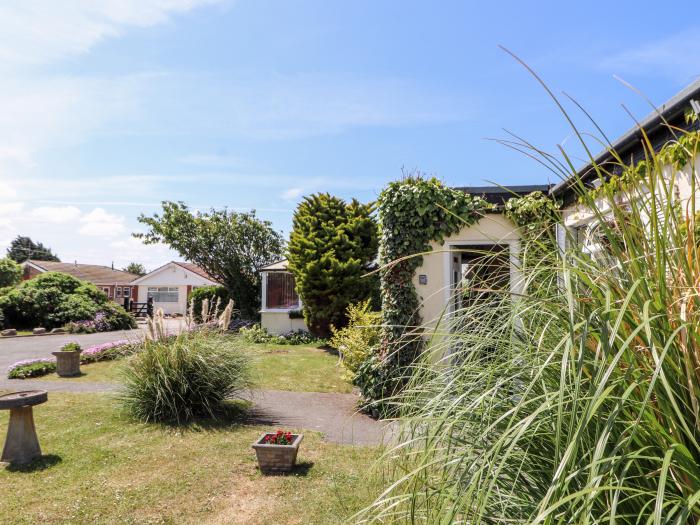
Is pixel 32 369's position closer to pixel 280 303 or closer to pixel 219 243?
pixel 280 303

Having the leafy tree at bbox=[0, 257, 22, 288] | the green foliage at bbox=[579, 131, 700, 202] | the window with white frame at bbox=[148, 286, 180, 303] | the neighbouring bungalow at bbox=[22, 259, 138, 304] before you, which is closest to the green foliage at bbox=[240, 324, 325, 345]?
the green foliage at bbox=[579, 131, 700, 202]

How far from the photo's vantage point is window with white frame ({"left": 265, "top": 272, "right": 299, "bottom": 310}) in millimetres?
20578

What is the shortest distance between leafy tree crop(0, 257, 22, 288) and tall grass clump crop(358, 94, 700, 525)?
39835 millimetres

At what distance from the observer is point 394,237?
8.01m

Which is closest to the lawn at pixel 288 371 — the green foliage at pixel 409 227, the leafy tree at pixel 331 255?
the leafy tree at pixel 331 255

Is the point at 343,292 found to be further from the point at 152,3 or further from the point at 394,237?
the point at 152,3

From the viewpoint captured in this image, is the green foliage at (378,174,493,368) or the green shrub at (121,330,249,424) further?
the green foliage at (378,174,493,368)

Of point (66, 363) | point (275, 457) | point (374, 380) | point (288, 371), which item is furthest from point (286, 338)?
point (275, 457)

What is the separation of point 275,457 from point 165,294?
42.2m

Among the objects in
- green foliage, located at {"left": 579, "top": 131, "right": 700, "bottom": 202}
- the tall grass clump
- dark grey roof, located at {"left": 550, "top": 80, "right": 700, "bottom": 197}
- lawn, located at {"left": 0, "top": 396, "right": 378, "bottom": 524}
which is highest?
dark grey roof, located at {"left": 550, "top": 80, "right": 700, "bottom": 197}

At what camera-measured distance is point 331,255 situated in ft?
52.8

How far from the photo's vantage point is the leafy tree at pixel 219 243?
25.2m

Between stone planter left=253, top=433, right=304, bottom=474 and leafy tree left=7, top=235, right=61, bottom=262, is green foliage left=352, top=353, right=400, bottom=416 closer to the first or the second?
stone planter left=253, top=433, right=304, bottom=474

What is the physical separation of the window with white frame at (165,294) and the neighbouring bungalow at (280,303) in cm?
2583
